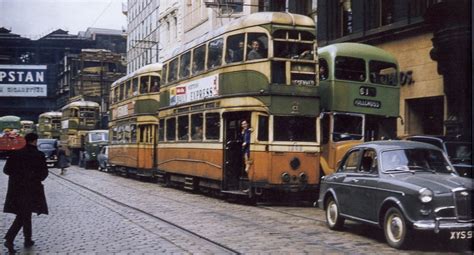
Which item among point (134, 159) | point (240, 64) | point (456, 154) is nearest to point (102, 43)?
point (134, 159)

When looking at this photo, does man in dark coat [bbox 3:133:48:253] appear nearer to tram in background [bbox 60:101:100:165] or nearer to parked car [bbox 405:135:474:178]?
parked car [bbox 405:135:474:178]

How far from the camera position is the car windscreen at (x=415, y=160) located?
32.4ft

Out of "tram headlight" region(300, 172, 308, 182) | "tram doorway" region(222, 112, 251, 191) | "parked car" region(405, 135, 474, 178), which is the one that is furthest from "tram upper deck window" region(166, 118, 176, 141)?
"parked car" region(405, 135, 474, 178)

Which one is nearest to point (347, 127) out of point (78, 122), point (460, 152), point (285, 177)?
point (285, 177)

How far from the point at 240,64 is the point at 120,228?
6279 millimetres

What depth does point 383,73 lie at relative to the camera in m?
17.5

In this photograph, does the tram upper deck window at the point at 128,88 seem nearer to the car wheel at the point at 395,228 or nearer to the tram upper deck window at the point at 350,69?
the tram upper deck window at the point at 350,69

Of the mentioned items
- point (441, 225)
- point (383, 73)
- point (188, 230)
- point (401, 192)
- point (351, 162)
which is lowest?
point (188, 230)

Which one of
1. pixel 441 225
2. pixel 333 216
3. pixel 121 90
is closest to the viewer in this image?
pixel 441 225

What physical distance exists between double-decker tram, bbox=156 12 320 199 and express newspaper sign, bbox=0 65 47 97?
4733 millimetres

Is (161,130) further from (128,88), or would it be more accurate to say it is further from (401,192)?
(401,192)

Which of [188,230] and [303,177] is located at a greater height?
[303,177]

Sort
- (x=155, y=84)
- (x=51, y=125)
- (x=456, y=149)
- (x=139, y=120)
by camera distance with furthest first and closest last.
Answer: (x=51, y=125) < (x=139, y=120) < (x=155, y=84) < (x=456, y=149)

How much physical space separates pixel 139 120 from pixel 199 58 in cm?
900
